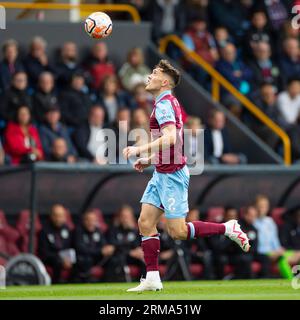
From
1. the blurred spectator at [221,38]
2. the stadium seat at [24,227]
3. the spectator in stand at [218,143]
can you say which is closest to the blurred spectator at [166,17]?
the blurred spectator at [221,38]

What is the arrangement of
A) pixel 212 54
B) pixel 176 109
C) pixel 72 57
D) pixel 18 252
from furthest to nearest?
pixel 212 54 → pixel 72 57 → pixel 18 252 → pixel 176 109

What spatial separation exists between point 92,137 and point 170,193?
7.46 meters

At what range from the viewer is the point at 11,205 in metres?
19.1

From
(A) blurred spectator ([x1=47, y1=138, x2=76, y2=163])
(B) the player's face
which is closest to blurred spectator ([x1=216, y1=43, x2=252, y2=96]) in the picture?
(A) blurred spectator ([x1=47, y1=138, x2=76, y2=163])

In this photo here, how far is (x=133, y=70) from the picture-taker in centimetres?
2167

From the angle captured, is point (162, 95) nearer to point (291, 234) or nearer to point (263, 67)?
point (291, 234)

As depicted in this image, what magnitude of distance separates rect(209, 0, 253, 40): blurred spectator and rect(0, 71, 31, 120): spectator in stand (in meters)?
5.86

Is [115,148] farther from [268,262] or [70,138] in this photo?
[268,262]

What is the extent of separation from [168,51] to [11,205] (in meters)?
5.43

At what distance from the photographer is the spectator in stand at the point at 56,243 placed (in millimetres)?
18219

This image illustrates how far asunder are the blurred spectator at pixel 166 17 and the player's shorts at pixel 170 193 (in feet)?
36.9

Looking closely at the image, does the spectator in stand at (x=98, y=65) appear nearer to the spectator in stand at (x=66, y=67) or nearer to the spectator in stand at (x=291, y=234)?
the spectator in stand at (x=66, y=67)

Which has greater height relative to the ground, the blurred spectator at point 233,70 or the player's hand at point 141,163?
the blurred spectator at point 233,70
